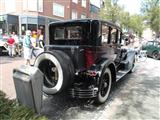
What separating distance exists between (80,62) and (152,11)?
28.5 meters

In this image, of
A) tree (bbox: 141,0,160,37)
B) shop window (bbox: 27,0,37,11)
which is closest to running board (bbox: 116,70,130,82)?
shop window (bbox: 27,0,37,11)

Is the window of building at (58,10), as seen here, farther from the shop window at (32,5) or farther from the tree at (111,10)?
the tree at (111,10)

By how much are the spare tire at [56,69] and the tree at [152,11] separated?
28.3 metres

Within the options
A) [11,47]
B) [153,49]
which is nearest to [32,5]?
[11,47]

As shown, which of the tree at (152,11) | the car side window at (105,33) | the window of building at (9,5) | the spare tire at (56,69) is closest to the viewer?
the spare tire at (56,69)

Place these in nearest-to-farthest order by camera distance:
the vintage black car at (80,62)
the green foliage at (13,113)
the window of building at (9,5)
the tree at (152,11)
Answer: the green foliage at (13,113), the vintage black car at (80,62), the window of building at (9,5), the tree at (152,11)

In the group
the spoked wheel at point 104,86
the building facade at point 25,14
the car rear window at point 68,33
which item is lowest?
the spoked wheel at point 104,86

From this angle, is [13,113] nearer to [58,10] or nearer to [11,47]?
[11,47]

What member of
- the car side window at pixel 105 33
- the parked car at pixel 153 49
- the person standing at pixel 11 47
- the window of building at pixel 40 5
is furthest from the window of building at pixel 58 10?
the car side window at pixel 105 33

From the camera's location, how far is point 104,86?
588cm

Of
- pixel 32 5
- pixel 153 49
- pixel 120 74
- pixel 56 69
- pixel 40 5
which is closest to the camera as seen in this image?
pixel 56 69

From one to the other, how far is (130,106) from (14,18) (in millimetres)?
23325

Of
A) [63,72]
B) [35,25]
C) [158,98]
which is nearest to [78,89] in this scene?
[63,72]

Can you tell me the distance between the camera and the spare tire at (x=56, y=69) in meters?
4.83
